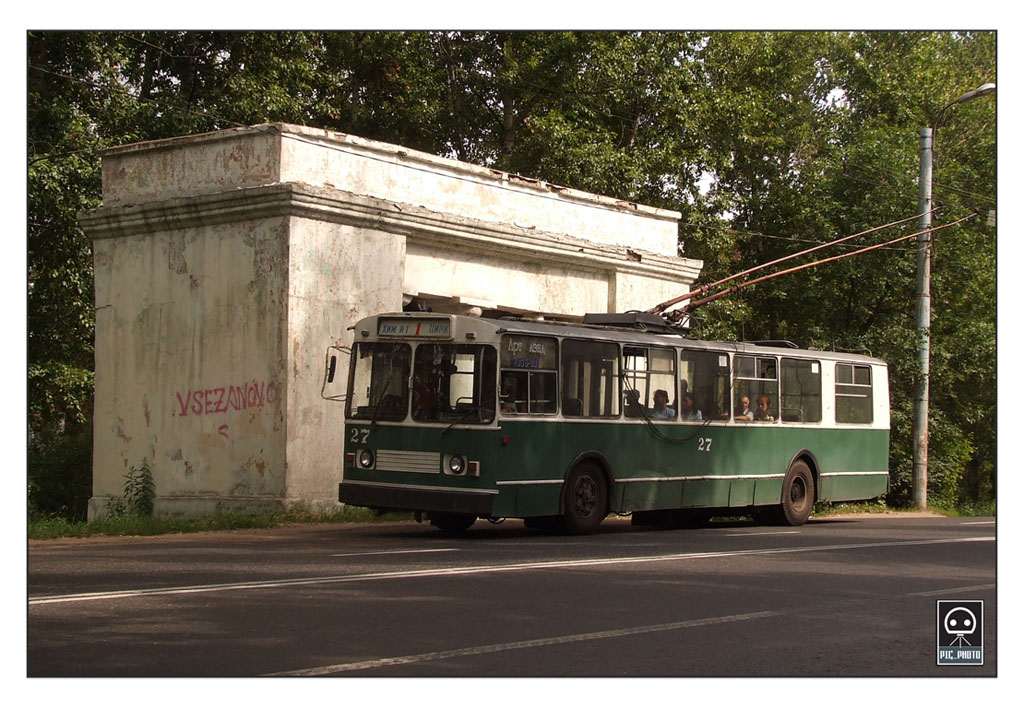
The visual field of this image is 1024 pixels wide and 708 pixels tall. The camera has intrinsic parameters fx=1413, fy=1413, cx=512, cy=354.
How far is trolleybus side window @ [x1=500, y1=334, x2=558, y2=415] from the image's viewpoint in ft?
50.9

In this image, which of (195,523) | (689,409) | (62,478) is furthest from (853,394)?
(62,478)

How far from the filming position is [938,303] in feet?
104

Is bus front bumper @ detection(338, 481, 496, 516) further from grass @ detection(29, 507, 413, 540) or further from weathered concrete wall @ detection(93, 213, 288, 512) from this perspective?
weathered concrete wall @ detection(93, 213, 288, 512)

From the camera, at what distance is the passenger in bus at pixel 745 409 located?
63.2 ft

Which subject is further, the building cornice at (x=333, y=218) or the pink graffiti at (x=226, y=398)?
the pink graffiti at (x=226, y=398)

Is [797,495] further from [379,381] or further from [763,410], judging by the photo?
[379,381]

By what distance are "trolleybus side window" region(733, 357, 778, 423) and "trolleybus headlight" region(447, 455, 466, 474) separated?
17.5ft

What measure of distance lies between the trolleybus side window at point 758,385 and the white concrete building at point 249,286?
4579 mm

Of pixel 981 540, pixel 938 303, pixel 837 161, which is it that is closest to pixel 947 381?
pixel 938 303

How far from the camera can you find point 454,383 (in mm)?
15570

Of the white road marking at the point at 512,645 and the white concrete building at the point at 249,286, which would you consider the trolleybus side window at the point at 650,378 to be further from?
the white road marking at the point at 512,645

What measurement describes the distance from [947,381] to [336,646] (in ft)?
81.4

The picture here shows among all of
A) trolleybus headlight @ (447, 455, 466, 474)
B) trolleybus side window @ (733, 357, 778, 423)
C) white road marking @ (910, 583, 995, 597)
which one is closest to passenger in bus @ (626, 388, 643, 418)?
trolleybus side window @ (733, 357, 778, 423)

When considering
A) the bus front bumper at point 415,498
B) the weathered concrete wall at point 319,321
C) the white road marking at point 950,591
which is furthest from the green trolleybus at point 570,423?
the white road marking at point 950,591
